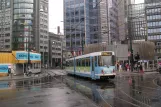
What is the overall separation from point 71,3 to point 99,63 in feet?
256

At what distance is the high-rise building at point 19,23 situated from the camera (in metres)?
111

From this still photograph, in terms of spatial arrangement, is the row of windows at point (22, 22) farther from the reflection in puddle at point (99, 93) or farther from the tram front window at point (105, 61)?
the reflection in puddle at point (99, 93)

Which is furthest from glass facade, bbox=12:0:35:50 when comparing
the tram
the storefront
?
the tram

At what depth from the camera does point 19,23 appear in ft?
363

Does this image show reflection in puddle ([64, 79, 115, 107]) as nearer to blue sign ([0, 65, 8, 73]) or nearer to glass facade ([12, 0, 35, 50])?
blue sign ([0, 65, 8, 73])

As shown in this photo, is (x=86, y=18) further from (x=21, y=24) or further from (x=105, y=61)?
(x=105, y=61)

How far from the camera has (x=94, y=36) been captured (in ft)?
310

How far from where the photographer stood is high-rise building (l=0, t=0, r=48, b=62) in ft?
363

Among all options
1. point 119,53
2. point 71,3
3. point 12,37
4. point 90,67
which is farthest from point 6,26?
point 90,67

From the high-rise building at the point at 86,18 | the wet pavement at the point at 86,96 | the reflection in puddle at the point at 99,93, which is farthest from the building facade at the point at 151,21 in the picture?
the wet pavement at the point at 86,96

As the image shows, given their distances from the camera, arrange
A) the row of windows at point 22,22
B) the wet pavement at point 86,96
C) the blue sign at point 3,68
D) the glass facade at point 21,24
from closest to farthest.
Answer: the wet pavement at point 86,96 → the blue sign at point 3,68 → the row of windows at point 22,22 → the glass facade at point 21,24

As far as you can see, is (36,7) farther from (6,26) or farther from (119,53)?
(119,53)

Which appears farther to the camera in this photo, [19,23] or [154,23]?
[154,23]

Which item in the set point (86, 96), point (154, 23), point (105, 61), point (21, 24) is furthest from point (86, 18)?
point (86, 96)
